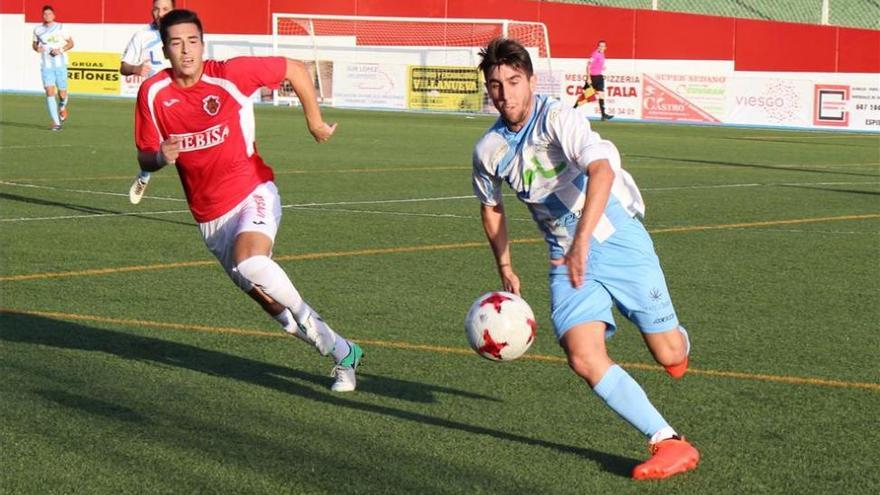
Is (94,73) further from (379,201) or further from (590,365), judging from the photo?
(590,365)

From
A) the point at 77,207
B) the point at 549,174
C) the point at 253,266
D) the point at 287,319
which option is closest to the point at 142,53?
the point at 77,207

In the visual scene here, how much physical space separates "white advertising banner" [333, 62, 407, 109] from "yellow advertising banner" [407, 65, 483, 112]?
42 cm

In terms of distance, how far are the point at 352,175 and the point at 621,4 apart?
30556 mm

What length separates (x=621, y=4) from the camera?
161ft

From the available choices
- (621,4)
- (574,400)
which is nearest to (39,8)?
(621,4)

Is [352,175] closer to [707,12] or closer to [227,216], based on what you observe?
[227,216]

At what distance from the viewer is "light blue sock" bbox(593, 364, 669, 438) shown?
18.7 feet

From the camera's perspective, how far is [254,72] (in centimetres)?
764

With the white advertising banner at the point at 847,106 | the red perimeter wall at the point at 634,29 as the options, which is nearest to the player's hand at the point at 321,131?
A: the white advertising banner at the point at 847,106

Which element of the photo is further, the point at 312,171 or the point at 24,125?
the point at 24,125

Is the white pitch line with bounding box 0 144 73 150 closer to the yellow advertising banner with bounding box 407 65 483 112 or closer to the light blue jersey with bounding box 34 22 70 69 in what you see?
the light blue jersey with bounding box 34 22 70 69

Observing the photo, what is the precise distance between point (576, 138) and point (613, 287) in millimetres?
641

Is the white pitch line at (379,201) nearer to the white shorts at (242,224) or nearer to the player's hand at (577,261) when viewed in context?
the white shorts at (242,224)

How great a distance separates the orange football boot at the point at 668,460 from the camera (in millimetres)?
5555
